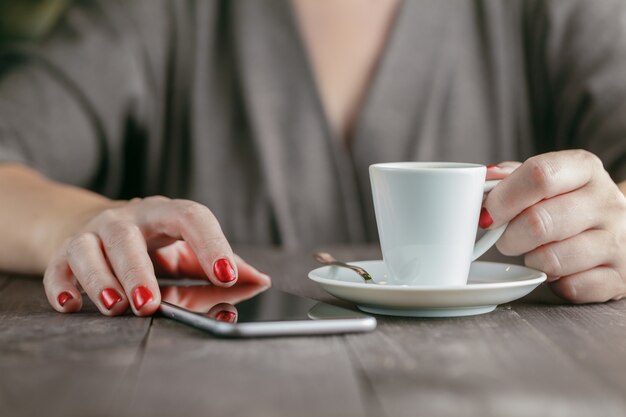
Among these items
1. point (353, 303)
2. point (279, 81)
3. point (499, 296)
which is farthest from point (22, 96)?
point (499, 296)

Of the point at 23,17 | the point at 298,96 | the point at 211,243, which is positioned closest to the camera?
the point at 211,243

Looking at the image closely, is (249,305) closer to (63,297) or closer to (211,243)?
(211,243)

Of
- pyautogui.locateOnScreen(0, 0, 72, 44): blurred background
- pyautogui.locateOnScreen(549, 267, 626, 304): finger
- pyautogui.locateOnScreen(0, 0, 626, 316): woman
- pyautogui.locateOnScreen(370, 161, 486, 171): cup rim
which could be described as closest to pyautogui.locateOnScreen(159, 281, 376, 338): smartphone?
pyautogui.locateOnScreen(370, 161, 486, 171): cup rim

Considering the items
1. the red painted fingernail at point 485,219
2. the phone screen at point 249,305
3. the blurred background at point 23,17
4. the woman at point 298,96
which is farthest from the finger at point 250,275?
the blurred background at point 23,17

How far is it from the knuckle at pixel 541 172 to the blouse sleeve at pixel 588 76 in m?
0.60

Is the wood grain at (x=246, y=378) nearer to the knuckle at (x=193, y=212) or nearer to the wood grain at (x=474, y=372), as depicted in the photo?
the wood grain at (x=474, y=372)

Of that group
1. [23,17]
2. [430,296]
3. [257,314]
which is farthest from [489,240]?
[23,17]

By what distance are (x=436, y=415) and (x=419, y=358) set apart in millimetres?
120

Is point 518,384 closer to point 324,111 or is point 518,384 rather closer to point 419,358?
point 419,358

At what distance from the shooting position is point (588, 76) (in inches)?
55.4

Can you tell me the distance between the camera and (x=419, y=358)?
54 cm

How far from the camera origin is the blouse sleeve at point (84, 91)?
54.4 inches

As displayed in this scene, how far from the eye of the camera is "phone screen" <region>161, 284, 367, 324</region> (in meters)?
0.62

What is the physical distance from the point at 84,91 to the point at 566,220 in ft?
3.21
